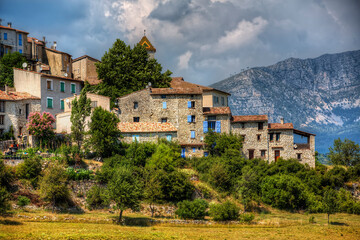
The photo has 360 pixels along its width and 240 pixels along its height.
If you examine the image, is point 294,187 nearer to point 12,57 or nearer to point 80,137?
point 80,137

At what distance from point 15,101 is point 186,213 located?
85.9 ft

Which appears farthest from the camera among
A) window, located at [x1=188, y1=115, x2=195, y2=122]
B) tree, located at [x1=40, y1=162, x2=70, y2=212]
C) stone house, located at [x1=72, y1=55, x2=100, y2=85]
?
stone house, located at [x1=72, y1=55, x2=100, y2=85]

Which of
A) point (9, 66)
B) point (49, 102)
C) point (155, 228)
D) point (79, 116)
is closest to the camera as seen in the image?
point (155, 228)

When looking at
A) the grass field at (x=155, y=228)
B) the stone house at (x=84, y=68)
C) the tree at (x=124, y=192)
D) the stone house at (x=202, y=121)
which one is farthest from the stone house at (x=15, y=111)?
the stone house at (x=84, y=68)

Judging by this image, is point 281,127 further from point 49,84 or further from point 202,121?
point 49,84

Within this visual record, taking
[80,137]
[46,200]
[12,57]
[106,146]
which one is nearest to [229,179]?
[106,146]

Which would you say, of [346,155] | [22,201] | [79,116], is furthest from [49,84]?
[346,155]

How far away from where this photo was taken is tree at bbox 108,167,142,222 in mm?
40219

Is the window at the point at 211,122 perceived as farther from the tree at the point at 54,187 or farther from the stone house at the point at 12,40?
the stone house at the point at 12,40

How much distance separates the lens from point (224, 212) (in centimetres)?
4403

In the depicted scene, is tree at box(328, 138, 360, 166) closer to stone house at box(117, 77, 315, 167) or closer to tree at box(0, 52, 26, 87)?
stone house at box(117, 77, 315, 167)

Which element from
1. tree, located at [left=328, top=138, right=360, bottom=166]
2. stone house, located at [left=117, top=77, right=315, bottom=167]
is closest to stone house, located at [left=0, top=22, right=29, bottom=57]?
stone house, located at [left=117, top=77, right=315, bottom=167]

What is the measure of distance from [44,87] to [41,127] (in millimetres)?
10453

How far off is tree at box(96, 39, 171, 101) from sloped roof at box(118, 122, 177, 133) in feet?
28.4
